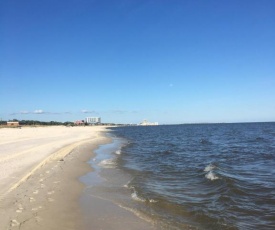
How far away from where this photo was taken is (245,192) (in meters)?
13.0

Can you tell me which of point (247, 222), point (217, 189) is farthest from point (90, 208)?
point (217, 189)

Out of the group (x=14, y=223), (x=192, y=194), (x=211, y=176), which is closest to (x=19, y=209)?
(x=14, y=223)

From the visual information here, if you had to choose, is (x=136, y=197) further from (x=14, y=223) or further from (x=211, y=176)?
(x=211, y=176)

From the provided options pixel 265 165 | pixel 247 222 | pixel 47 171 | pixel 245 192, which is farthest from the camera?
pixel 265 165

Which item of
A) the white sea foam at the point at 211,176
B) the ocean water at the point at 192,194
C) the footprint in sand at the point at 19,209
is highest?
the footprint in sand at the point at 19,209

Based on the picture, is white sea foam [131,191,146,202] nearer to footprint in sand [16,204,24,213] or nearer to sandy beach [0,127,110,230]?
sandy beach [0,127,110,230]

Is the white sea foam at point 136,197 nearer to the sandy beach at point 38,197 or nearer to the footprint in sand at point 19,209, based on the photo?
the sandy beach at point 38,197

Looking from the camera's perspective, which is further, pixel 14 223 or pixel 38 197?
pixel 38 197

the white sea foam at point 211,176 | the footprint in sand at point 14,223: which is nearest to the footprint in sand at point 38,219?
the footprint in sand at point 14,223

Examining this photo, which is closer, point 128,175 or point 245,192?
point 245,192

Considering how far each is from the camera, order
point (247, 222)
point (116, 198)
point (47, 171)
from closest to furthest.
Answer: point (247, 222)
point (116, 198)
point (47, 171)

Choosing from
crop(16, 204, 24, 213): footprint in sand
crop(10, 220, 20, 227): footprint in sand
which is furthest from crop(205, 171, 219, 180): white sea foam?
crop(10, 220, 20, 227): footprint in sand

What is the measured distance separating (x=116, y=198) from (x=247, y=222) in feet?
15.4

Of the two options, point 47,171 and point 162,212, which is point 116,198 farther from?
point 47,171
